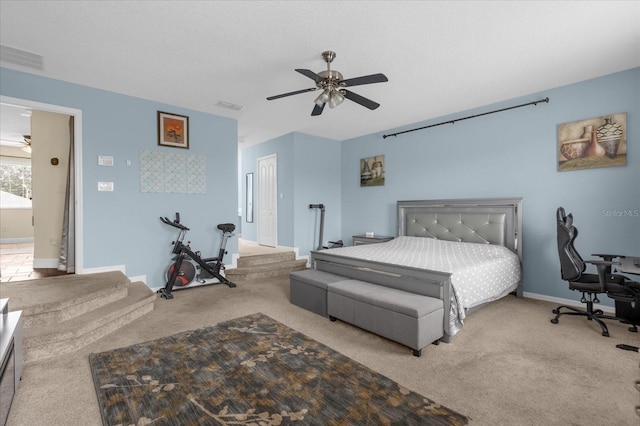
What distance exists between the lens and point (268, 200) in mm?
7023

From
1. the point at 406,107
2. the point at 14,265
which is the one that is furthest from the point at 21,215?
the point at 406,107

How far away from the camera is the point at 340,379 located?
2143mm

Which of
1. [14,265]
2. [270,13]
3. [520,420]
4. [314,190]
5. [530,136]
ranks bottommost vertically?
[520,420]

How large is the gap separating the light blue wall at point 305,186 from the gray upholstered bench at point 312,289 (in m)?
2.47

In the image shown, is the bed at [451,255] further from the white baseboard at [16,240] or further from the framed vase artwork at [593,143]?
the white baseboard at [16,240]

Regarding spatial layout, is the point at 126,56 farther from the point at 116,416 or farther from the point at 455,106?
the point at 455,106

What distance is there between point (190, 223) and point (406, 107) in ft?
12.9

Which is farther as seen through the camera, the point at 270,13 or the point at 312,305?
the point at 312,305

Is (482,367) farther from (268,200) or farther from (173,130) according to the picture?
(268,200)

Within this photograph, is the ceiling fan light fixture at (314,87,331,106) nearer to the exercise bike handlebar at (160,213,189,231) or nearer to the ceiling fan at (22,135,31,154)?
the exercise bike handlebar at (160,213,189,231)

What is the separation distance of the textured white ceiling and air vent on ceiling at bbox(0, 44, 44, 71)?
0.29 feet

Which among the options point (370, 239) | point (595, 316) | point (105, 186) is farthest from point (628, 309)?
point (105, 186)

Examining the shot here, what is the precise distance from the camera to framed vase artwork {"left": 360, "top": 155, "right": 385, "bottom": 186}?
610 centimetres

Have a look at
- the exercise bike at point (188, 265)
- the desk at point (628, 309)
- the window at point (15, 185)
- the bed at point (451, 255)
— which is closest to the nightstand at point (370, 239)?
the bed at point (451, 255)
